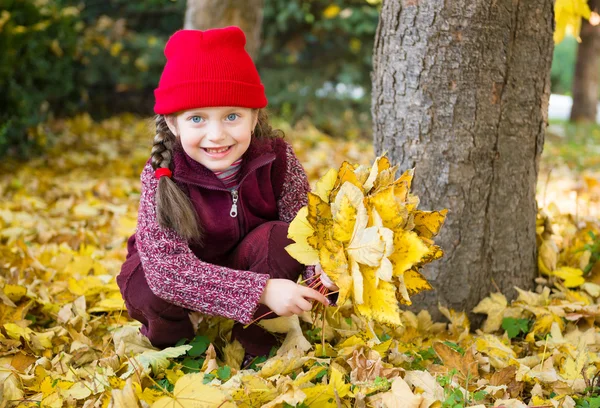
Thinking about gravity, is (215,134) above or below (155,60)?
below

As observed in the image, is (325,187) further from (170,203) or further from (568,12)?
(568,12)

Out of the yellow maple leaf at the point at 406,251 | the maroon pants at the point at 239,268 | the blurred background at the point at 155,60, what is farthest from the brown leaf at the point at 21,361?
the blurred background at the point at 155,60

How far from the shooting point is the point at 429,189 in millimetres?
2172

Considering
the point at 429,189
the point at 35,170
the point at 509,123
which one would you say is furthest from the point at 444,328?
the point at 35,170

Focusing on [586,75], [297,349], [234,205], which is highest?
[586,75]

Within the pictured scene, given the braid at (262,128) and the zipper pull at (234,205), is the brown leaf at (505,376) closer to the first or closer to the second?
the zipper pull at (234,205)

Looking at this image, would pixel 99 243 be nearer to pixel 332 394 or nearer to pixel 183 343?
pixel 183 343

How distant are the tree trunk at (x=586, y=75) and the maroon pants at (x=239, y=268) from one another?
7.71m

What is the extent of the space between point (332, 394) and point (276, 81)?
5.69m

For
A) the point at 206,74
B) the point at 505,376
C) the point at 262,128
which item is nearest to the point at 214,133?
the point at 206,74

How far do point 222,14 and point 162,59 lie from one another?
92.2 inches

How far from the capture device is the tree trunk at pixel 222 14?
4.25 m

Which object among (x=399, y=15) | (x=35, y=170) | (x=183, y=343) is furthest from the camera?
(x=35, y=170)

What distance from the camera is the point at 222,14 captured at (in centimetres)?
428
